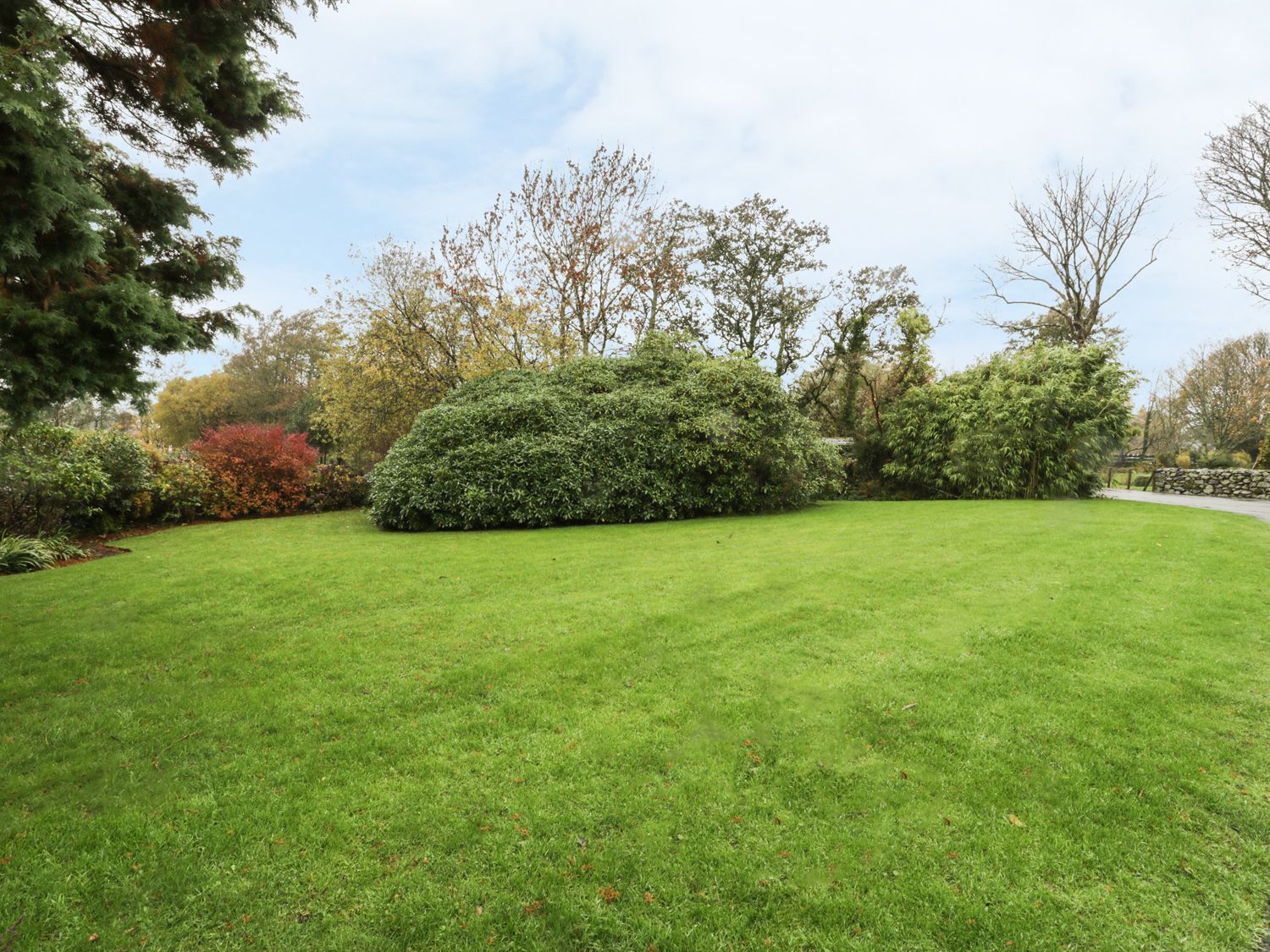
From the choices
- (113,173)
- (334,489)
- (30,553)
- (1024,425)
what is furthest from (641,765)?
(1024,425)

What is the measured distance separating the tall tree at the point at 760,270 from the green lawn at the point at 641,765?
2030 centimetres

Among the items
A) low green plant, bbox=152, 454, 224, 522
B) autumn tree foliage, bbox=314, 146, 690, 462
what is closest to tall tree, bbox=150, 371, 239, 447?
autumn tree foliage, bbox=314, 146, 690, 462

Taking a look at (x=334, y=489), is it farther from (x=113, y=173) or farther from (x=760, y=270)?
(x=760, y=270)

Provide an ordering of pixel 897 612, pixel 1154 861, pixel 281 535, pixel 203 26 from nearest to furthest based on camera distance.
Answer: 1. pixel 1154 861
2. pixel 203 26
3. pixel 897 612
4. pixel 281 535

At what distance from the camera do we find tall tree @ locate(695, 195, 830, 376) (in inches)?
981

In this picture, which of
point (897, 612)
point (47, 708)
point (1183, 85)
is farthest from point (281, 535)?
point (1183, 85)

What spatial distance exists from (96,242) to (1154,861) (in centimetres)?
661

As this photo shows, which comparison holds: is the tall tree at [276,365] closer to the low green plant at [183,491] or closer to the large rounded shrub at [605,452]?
the low green plant at [183,491]

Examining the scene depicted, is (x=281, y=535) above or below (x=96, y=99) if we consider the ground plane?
below

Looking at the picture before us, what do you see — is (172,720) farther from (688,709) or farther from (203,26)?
(203,26)

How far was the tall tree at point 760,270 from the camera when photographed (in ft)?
81.7

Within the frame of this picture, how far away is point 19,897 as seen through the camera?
2229 millimetres

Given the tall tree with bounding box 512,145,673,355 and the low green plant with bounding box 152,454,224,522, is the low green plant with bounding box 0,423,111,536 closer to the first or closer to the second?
the low green plant with bounding box 152,454,224,522

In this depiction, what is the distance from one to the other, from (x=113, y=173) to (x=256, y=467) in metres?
10.9
